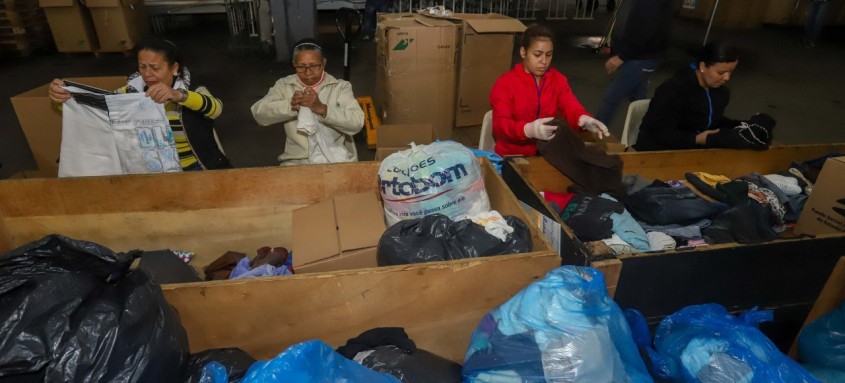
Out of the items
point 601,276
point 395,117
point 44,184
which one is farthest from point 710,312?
point 395,117

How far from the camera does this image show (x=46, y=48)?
8117 millimetres

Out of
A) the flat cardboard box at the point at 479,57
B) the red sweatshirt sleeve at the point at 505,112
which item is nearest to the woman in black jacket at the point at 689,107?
the red sweatshirt sleeve at the point at 505,112

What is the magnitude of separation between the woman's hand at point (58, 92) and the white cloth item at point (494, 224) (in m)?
1.92

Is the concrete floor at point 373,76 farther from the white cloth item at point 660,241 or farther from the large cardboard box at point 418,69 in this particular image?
Result: the white cloth item at point 660,241

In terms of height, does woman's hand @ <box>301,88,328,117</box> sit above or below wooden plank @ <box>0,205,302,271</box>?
above

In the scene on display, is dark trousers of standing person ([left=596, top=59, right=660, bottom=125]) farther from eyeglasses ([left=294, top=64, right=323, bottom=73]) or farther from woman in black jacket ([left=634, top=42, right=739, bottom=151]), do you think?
eyeglasses ([left=294, top=64, right=323, bottom=73])

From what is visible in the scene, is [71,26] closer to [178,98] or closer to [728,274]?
[178,98]

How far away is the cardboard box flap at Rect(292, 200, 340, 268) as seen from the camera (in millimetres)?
1740

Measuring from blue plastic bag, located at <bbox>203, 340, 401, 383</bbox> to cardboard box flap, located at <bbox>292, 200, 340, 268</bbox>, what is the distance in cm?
60

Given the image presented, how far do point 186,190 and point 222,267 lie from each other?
1.25ft

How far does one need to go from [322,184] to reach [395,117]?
83.5 inches

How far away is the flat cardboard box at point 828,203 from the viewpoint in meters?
2.04

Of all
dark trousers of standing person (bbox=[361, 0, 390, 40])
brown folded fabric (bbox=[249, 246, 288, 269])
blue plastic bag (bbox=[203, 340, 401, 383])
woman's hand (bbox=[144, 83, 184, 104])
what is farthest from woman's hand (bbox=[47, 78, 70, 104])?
dark trousers of standing person (bbox=[361, 0, 390, 40])

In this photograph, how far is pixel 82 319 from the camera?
3.48 feet
